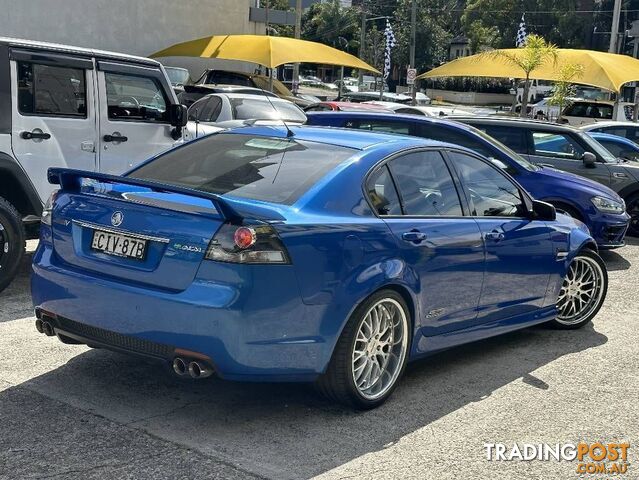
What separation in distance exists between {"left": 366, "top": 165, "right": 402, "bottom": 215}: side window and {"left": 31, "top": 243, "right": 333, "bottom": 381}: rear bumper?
868mm

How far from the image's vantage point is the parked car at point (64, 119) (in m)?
7.05

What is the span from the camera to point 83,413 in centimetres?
458

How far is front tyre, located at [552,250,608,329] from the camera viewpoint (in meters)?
6.99

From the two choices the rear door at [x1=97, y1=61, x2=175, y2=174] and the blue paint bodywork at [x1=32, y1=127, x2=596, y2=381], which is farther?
the rear door at [x1=97, y1=61, x2=175, y2=174]

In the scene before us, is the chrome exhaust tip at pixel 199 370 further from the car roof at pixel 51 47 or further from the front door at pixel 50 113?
the car roof at pixel 51 47

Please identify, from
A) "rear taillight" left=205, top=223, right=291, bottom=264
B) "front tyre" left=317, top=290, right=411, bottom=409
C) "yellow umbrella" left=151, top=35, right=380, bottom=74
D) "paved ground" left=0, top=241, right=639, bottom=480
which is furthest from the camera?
"yellow umbrella" left=151, top=35, right=380, bottom=74

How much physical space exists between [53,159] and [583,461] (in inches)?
199

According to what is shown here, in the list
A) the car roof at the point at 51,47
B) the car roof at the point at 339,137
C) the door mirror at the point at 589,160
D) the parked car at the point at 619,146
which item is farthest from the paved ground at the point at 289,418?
the parked car at the point at 619,146

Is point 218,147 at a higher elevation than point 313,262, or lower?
higher

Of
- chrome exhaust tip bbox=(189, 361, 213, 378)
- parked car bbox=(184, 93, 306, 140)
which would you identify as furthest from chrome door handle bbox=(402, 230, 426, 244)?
parked car bbox=(184, 93, 306, 140)

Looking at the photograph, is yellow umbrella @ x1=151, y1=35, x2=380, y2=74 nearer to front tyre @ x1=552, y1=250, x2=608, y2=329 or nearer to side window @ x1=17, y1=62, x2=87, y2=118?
side window @ x1=17, y1=62, x2=87, y2=118

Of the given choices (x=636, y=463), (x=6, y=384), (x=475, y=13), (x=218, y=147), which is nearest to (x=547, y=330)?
(x=636, y=463)

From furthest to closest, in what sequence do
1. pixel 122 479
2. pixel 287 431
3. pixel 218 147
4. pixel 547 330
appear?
pixel 547 330 → pixel 218 147 → pixel 287 431 → pixel 122 479

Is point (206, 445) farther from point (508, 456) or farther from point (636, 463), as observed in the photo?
point (636, 463)
